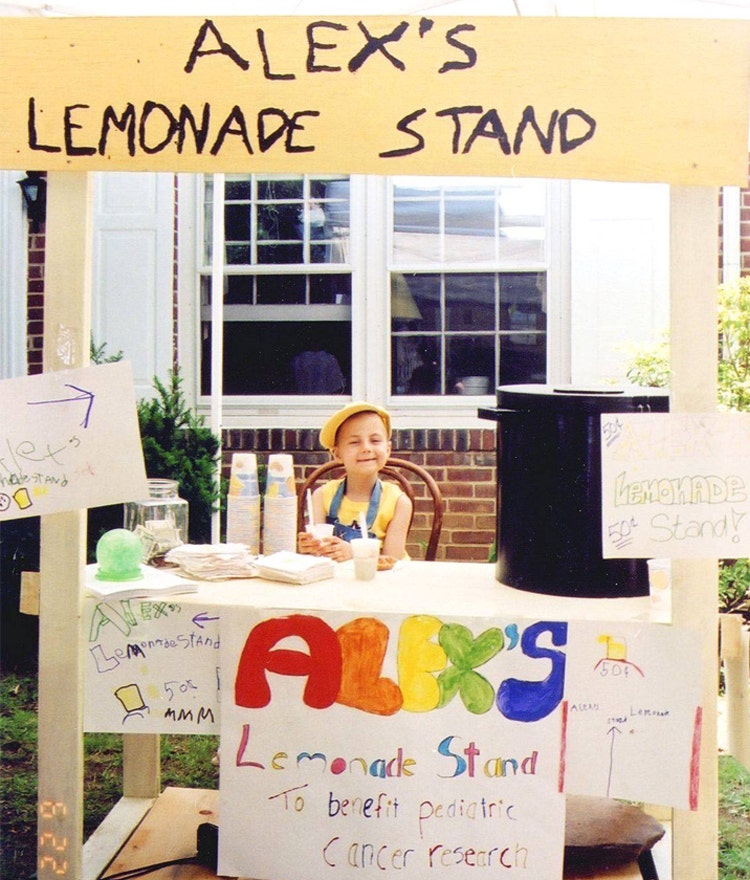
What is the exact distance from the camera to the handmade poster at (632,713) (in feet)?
5.42

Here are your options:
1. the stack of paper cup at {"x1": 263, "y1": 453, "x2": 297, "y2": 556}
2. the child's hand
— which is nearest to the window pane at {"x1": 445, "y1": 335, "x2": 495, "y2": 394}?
the child's hand

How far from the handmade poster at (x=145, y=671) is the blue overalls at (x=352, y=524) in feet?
4.04

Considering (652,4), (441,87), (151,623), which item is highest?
(652,4)

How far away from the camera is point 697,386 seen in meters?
1.61

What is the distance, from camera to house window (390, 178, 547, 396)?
5.39m

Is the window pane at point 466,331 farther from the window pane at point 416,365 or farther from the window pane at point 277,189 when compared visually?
the window pane at point 277,189

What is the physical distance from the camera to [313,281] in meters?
5.57

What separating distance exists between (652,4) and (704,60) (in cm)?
300

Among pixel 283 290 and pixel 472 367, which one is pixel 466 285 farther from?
pixel 283 290

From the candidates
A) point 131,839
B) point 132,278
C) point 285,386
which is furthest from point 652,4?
point 131,839

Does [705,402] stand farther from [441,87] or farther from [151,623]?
[151,623]

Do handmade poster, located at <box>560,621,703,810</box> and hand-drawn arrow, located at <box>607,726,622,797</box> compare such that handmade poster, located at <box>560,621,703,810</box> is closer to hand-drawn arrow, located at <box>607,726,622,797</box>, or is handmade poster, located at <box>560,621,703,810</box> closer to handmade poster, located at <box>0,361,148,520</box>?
hand-drawn arrow, located at <box>607,726,622,797</box>

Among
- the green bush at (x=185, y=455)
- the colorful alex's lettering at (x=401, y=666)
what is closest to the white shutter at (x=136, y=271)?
the green bush at (x=185, y=455)

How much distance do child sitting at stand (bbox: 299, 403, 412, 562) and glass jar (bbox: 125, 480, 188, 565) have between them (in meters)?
0.67
